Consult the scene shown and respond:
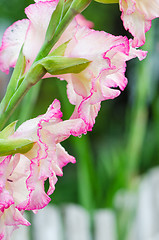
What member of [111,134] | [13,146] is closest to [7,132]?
[13,146]

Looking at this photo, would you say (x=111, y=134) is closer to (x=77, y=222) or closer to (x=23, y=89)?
(x=77, y=222)

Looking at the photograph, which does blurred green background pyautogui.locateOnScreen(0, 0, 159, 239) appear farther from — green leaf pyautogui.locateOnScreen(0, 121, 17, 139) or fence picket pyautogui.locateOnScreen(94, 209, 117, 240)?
green leaf pyautogui.locateOnScreen(0, 121, 17, 139)

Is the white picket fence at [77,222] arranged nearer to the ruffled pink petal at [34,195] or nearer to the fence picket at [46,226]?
the fence picket at [46,226]

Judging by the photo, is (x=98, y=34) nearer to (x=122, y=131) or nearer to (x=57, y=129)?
(x=57, y=129)

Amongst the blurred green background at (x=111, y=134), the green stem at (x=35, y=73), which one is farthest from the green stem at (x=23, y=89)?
the blurred green background at (x=111, y=134)

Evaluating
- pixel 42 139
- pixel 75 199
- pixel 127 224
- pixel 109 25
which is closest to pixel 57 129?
pixel 42 139

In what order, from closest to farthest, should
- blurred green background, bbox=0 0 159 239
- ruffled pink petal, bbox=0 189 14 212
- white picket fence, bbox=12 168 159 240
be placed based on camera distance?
ruffled pink petal, bbox=0 189 14 212 → blurred green background, bbox=0 0 159 239 → white picket fence, bbox=12 168 159 240

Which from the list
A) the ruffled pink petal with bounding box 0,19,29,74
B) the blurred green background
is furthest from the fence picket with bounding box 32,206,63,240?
the ruffled pink petal with bounding box 0,19,29,74

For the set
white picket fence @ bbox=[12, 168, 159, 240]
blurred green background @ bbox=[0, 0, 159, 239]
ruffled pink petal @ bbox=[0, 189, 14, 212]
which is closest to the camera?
ruffled pink petal @ bbox=[0, 189, 14, 212]
